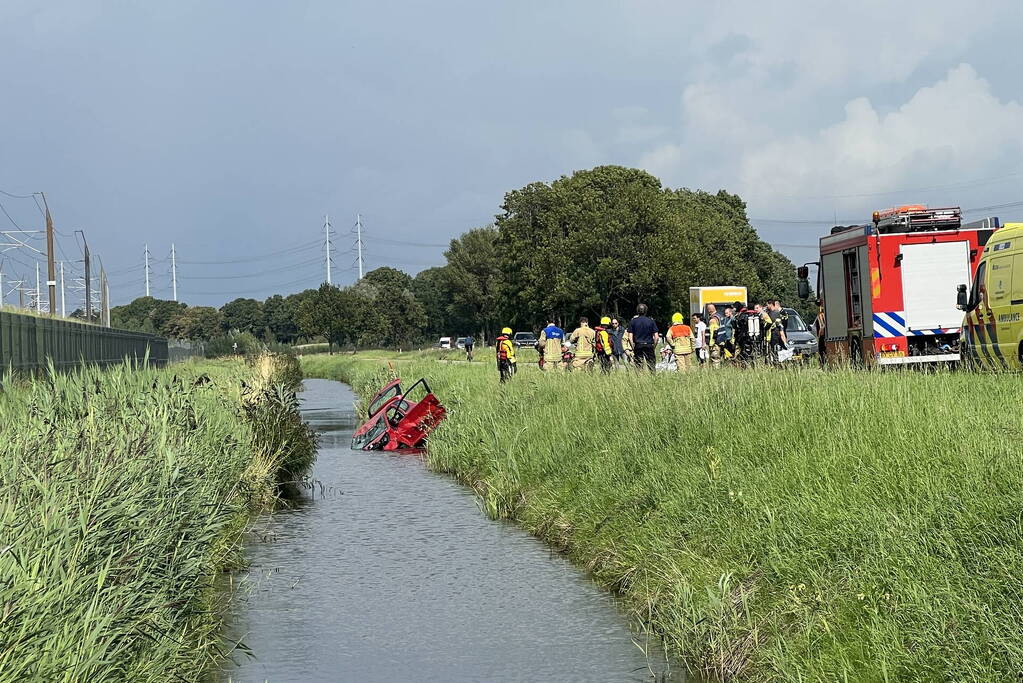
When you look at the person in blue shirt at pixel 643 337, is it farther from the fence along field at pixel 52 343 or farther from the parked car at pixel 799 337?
the fence along field at pixel 52 343

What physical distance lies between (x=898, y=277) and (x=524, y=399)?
706 centimetres

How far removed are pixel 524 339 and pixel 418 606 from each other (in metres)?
87.9

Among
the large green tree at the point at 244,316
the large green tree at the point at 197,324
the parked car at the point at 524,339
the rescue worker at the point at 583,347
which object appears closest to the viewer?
the rescue worker at the point at 583,347

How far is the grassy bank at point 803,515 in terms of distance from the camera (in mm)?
6191

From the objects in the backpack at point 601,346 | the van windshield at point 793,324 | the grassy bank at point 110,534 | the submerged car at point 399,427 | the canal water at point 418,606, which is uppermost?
the van windshield at point 793,324

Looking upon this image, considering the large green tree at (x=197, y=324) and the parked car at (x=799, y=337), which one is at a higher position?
the large green tree at (x=197, y=324)

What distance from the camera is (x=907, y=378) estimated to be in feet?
44.0

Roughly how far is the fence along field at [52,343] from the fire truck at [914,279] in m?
12.3

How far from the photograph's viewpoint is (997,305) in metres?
18.4

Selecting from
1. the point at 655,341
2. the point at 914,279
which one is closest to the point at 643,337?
the point at 655,341

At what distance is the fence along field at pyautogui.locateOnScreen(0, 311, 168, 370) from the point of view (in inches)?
833

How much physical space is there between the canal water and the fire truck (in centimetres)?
935

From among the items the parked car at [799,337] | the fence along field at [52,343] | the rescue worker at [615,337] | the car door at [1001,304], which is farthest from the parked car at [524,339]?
the car door at [1001,304]

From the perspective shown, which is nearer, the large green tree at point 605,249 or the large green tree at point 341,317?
the large green tree at point 605,249
